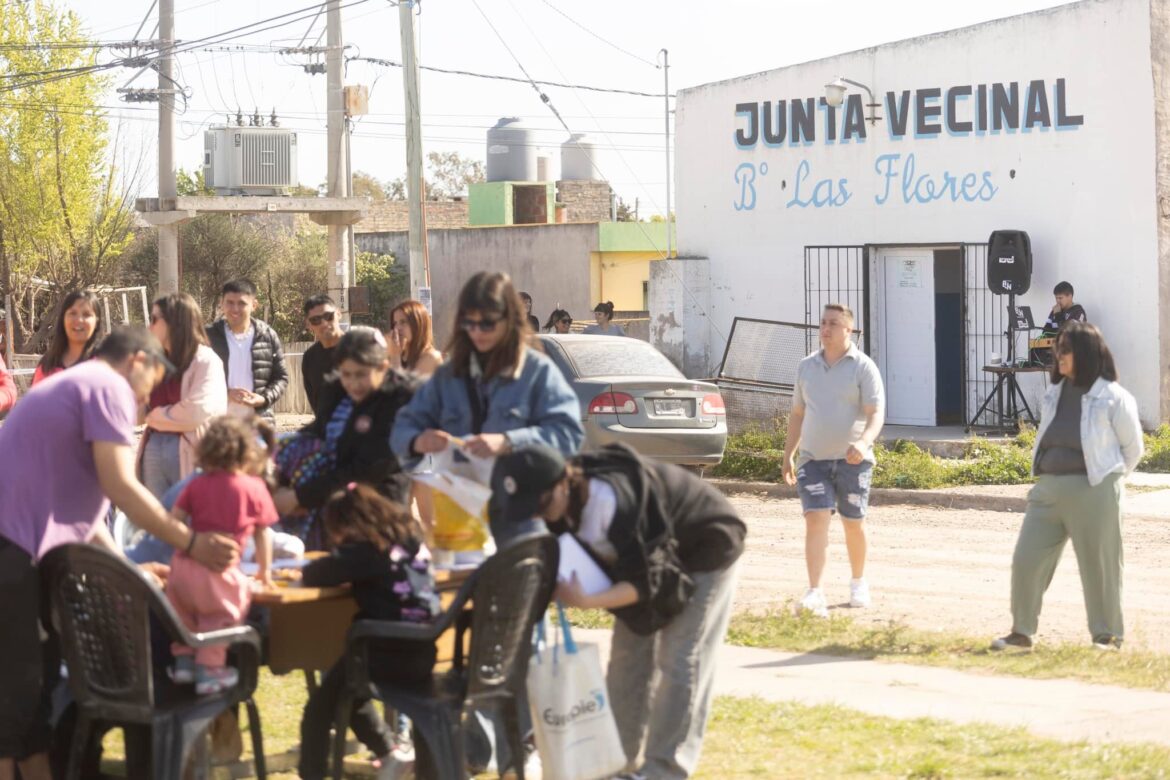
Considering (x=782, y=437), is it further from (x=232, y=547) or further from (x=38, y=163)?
(x=38, y=163)

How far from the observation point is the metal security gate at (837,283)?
2239cm

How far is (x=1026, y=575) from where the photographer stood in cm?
905

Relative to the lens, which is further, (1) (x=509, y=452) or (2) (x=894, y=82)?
A: (2) (x=894, y=82)

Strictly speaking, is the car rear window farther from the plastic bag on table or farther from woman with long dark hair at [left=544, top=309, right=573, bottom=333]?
the plastic bag on table

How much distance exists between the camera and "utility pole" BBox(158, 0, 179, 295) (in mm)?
27672

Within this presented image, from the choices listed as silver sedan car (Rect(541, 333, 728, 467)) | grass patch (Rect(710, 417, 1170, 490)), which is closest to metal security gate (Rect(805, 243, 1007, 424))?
grass patch (Rect(710, 417, 1170, 490))

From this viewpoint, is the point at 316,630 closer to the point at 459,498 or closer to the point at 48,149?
the point at 459,498

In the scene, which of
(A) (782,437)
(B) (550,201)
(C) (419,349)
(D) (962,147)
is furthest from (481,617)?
(B) (550,201)

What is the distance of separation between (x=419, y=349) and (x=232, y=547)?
11.1 ft

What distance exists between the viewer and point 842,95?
2242cm

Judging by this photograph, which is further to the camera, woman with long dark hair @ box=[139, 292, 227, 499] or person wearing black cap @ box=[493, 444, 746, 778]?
woman with long dark hair @ box=[139, 292, 227, 499]

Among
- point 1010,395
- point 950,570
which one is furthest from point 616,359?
point 1010,395

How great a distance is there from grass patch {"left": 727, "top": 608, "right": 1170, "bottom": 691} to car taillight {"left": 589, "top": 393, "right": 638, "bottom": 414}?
17.5ft

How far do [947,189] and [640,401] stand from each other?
7.90 m
